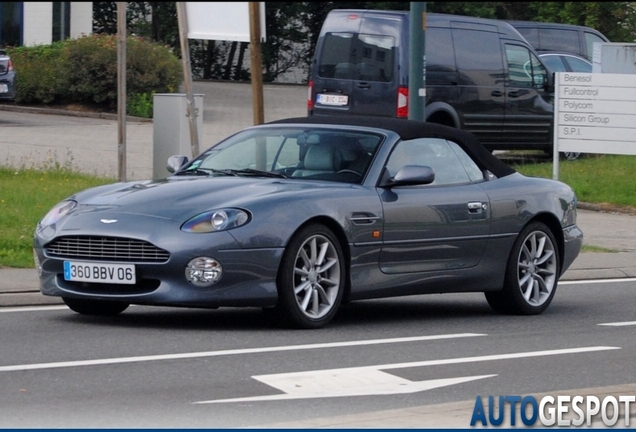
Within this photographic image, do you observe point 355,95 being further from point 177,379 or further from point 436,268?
point 177,379

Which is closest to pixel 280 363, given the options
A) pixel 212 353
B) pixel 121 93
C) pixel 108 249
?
pixel 212 353

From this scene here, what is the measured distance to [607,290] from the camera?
41.1ft

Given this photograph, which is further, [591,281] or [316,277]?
[591,281]

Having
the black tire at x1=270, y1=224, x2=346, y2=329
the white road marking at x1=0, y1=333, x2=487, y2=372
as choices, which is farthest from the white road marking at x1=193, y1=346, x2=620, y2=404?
the black tire at x1=270, y1=224, x2=346, y2=329

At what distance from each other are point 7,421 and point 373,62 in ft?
47.7

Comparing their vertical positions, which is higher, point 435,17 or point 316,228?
point 435,17

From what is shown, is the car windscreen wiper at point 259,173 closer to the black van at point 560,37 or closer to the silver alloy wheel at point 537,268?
the silver alloy wheel at point 537,268

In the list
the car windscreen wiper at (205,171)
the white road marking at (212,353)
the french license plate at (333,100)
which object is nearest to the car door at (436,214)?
the white road marking at (212,353)

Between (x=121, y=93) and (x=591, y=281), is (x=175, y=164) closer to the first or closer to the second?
(x=591, y=281)

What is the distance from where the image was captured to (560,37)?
2856 centimetres

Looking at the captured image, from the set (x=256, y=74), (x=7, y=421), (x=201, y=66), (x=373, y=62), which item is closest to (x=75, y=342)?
(x=7, y=421)

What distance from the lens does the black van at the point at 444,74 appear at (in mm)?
20094

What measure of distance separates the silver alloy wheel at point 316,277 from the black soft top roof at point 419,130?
4.44ft

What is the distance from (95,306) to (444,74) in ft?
39.5
